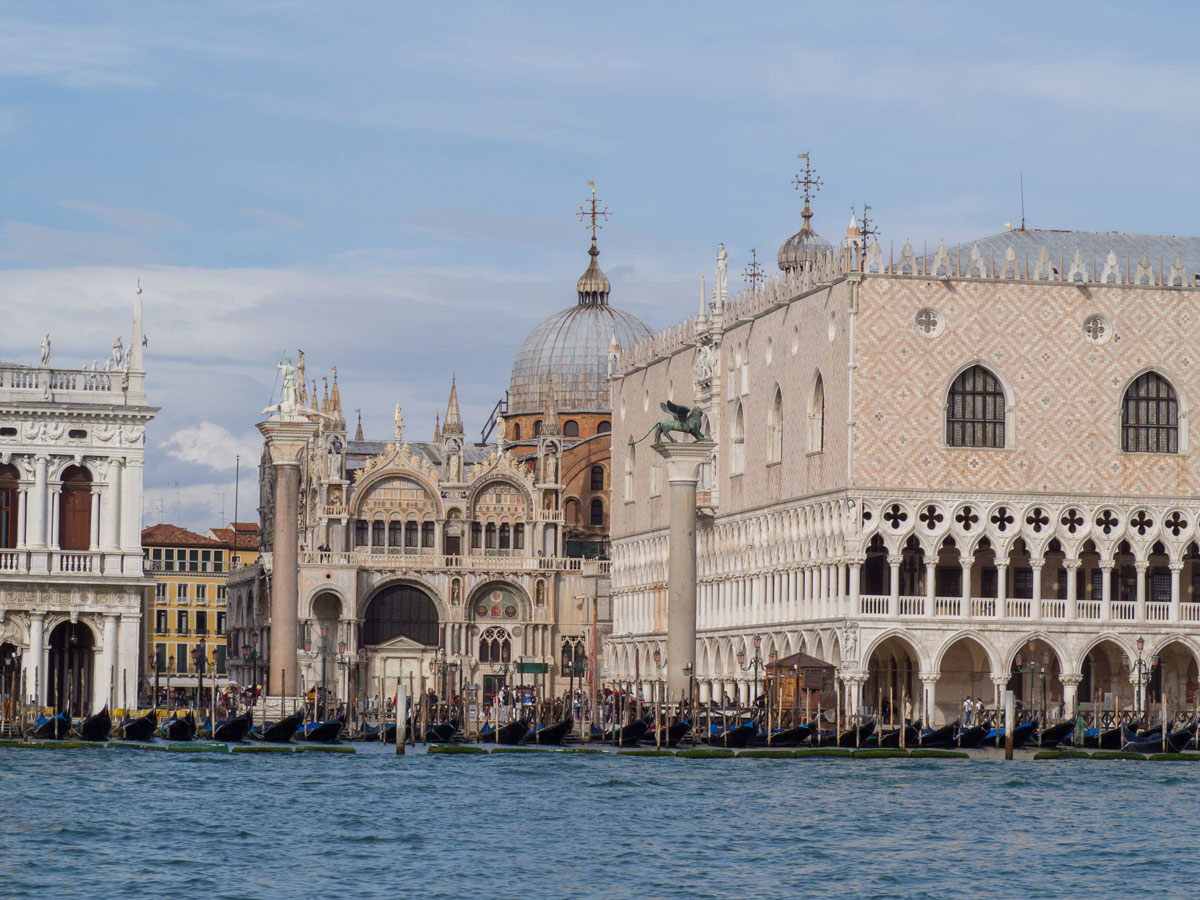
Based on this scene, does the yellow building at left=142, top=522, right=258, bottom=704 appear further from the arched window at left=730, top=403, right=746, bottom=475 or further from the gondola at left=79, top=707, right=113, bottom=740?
the gondola at left=79, top=707, right=113, bottom=740

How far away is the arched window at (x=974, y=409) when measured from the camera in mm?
60125

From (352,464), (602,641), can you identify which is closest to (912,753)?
(602,641)

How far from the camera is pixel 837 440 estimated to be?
60125mm

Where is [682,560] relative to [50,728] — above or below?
above

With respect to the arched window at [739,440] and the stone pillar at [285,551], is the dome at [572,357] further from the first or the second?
the stone pillar at [285,551]

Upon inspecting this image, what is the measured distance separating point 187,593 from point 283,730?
50.5 meters

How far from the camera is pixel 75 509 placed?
55656mm

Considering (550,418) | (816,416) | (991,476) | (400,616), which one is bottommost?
(400,616)

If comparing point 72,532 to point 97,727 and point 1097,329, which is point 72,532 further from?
point 1097,329

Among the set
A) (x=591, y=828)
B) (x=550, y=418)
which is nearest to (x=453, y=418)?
(x=550, y=418)

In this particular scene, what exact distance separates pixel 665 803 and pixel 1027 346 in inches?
842

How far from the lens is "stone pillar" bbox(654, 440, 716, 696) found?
174 feet

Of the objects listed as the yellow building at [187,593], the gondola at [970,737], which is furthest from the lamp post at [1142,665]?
the yellow building at [187,593]

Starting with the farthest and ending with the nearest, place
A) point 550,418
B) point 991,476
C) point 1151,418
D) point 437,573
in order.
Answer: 1. point 550,418
2. point 437,573
3. point 1151,418
4. point 991,476
